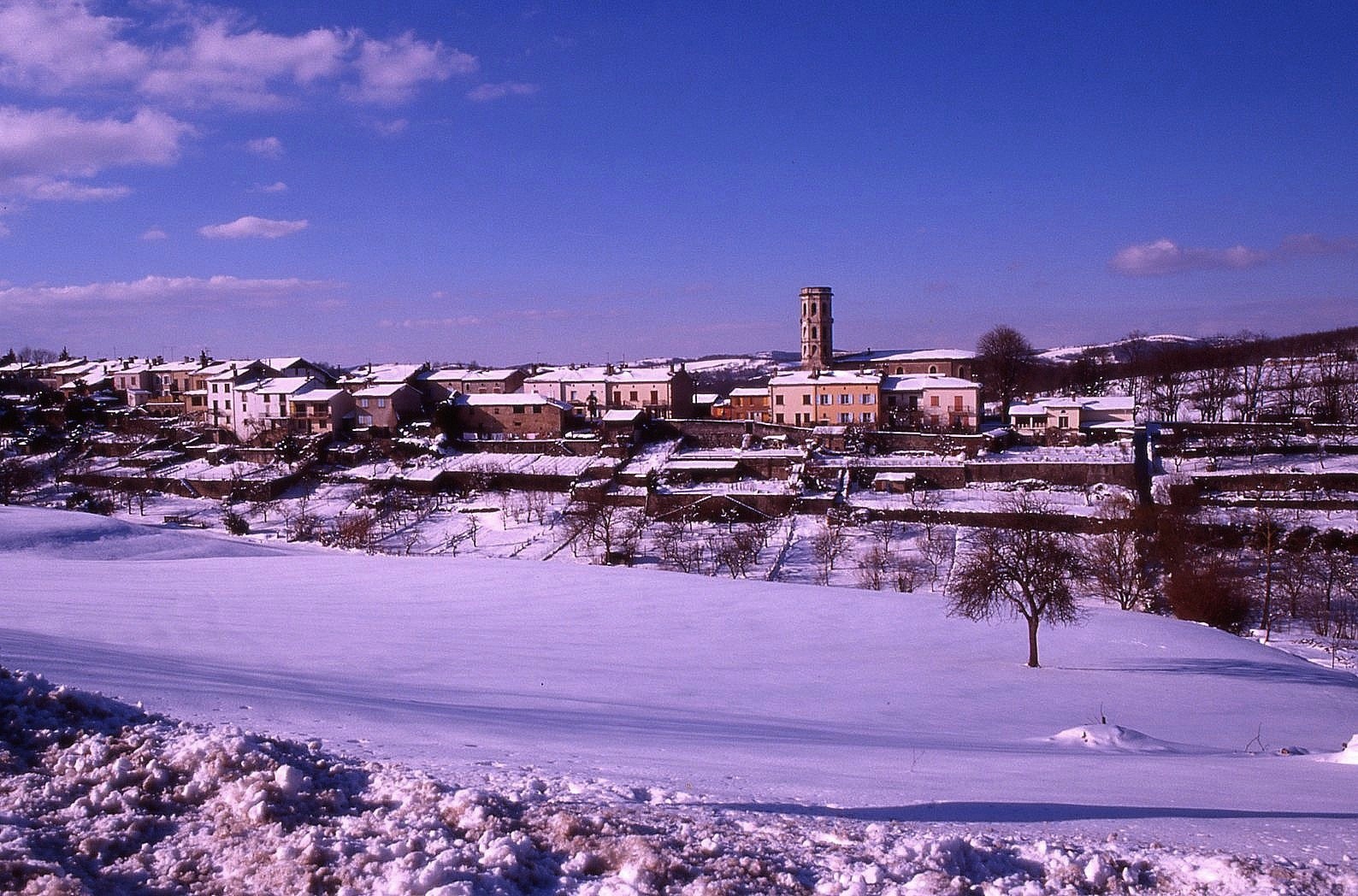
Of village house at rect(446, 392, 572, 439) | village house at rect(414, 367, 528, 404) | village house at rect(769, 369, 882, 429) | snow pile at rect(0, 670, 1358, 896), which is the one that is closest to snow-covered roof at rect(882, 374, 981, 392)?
village house at rect(769, 369, 882, 429)

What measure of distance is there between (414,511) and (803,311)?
34.3 m

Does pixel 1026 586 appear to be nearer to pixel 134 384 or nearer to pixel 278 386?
pixel 278 386

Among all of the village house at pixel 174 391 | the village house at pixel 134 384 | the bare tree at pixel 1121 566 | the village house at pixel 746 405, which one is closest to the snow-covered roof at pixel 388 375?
the village house at pixel 174 391

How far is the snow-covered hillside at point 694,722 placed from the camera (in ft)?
11.7

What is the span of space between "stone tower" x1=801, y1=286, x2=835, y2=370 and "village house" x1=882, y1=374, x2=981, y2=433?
41.6 ft

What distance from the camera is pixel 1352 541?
81.8ft

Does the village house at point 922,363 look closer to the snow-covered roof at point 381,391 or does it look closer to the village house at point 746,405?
the village house at point 746,405

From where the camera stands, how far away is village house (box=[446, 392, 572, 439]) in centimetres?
4325

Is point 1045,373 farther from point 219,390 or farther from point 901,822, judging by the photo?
point 901,822

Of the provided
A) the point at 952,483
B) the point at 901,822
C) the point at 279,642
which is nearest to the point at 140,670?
the point at 279,642

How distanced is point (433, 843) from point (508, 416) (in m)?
41.3

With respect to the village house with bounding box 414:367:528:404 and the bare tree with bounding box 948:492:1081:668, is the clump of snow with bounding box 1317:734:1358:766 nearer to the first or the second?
the bare tree with bounding box 948:492:1081:668

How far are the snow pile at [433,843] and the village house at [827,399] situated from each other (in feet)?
132

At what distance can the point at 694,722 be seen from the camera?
7.10 meters
